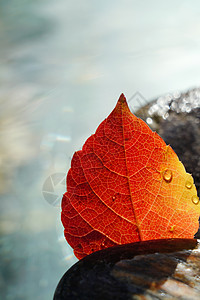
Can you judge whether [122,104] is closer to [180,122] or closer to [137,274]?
[137,274]

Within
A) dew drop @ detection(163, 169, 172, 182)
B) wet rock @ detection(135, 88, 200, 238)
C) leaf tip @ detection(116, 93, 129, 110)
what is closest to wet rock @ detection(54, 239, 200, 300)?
dew drop @ detection(163, 169, 172, 182)

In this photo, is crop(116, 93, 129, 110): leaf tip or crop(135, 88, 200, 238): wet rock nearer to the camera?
crop(116, 93, 129, 110): leaf tip

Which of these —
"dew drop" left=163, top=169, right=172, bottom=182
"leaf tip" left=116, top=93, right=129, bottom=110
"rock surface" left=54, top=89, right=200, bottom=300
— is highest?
"leaf tip" left=116, top=93, right=129, bottom=110

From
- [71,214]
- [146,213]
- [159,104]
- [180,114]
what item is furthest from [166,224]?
[159,104]

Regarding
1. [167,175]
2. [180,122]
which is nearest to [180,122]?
[180,122]

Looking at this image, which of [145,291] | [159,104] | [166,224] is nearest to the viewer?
[145,291]

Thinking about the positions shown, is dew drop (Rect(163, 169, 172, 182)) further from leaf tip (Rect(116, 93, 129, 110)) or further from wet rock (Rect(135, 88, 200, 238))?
wet rock (Rect(135, 88, 200, 238))

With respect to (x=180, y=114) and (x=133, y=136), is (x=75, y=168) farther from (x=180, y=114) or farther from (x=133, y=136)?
(x=180, y=114)
